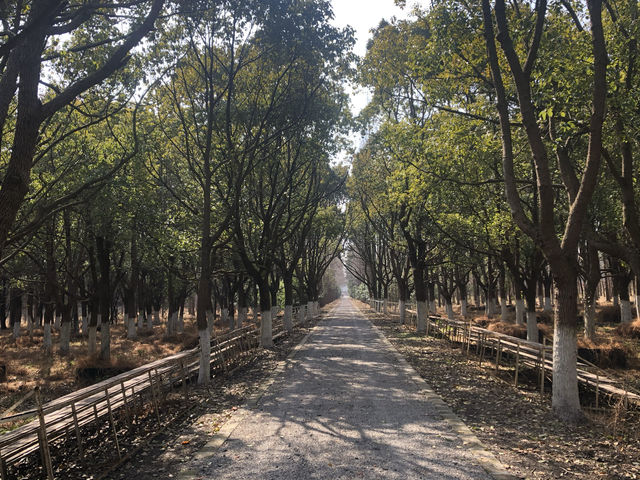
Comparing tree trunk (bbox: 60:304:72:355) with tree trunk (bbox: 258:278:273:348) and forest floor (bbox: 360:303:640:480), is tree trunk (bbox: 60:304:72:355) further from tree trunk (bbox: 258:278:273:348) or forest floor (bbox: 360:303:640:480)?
forest floor (bbox: 360:303:640:480)

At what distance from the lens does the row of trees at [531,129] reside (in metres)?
7.25

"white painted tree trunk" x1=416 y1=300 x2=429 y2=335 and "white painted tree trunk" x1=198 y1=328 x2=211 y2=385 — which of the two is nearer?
"white painted tree trunk" x1=198 y1=328 x2=211 y2=385

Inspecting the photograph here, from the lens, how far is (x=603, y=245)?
27.6 feet

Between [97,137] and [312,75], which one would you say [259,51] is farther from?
[97,137]

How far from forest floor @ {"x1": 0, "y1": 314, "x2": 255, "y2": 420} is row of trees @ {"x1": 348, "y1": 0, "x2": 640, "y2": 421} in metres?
12.0

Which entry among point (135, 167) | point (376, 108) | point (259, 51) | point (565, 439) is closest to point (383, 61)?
point (259, 51)

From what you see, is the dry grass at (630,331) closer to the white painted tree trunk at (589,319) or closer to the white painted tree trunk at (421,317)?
the white painted tree trunk at (589,319)

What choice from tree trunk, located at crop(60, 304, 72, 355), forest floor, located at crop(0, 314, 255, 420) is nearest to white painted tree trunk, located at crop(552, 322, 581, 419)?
forest floor, located at crop(0, 314, 255, 420)

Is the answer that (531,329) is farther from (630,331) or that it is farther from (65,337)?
(65,337)

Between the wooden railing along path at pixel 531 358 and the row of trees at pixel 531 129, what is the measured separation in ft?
4.43

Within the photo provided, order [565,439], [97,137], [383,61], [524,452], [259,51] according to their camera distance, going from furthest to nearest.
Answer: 1. [97,137]
2. [383,61]
3. [259,51]
4. [565,439]
5. [524,452]

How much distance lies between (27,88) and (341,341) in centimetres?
1604

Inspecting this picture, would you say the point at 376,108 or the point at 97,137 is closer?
the point at 97,137

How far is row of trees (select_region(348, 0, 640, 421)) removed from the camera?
7.25 m
